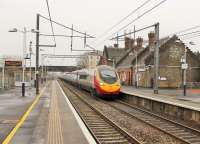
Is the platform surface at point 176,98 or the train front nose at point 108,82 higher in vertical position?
the train front nose at point 108,82

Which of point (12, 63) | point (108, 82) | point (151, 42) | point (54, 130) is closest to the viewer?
point (54, 130)

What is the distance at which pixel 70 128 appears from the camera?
13461 millimetres

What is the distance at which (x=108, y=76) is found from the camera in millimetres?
29109

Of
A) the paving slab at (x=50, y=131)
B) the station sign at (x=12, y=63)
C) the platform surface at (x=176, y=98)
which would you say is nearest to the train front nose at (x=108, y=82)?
the platform surface at (x=176, y=98)

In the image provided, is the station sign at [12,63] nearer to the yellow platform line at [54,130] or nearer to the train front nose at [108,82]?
the train front nose at [108,82]

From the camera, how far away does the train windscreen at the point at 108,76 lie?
28938mm

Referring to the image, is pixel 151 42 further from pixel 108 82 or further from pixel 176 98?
pixel 108 82

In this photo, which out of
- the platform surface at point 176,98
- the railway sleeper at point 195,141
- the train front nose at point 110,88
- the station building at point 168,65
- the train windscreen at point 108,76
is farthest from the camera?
the station building at point 168,65

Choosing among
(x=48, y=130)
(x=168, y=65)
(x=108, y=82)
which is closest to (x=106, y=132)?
(x=48, y=130)

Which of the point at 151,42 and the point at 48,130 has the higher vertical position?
the point at 151,42

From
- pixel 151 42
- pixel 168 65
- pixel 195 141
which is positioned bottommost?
pixel 195 141

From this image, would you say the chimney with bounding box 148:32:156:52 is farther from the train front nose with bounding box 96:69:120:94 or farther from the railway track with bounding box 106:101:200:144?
the railway track with bounding box 106:101:200:144

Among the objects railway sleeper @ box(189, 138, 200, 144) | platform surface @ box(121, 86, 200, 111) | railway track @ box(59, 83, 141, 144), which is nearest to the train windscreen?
platform surface @ box(121, 86, 200, 111)

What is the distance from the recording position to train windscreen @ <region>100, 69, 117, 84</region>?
94.9 feet
